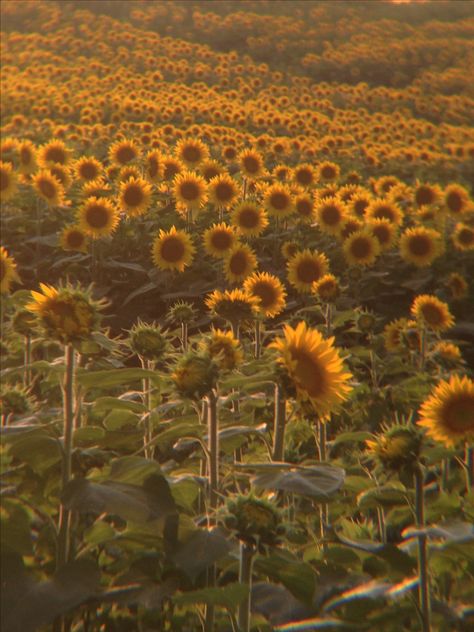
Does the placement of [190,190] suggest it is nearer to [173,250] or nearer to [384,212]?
[173,250]

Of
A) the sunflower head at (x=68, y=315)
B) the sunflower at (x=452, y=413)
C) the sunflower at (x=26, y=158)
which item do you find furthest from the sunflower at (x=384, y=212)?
the sunflower head at (x=68, y=315)

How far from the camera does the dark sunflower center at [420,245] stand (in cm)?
758

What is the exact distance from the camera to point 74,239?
7.04m

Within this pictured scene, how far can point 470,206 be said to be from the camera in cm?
896

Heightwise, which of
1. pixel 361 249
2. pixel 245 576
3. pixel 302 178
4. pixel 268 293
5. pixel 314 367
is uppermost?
pixel 314 367

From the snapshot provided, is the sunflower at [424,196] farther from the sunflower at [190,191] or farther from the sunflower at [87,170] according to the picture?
the sunflower at [87,170]

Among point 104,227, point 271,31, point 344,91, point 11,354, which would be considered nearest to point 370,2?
point 271,31

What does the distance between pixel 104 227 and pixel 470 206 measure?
4.37 meters

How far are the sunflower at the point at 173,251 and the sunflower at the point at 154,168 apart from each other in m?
1.89

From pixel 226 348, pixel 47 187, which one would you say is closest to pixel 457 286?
pixel 47 187

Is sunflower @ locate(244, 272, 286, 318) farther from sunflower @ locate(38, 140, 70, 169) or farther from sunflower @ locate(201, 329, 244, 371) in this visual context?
sunflower @ locate(38, 140, 70, 169)

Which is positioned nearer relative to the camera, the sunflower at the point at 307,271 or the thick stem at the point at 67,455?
the thick stem at the point at 67,455

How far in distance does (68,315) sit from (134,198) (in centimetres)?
568

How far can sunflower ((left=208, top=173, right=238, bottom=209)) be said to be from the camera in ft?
25.4
